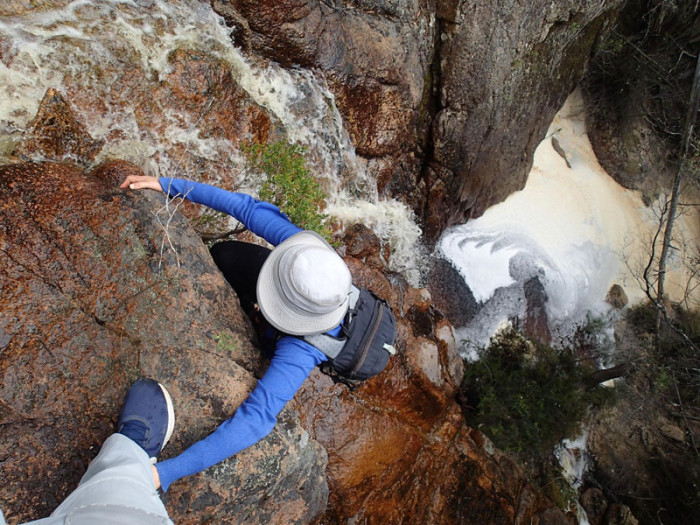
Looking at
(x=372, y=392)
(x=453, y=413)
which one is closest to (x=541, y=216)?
(x=453, y=413)

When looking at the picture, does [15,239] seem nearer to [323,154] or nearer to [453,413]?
[323,154]

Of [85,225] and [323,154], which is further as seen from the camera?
[323,154]

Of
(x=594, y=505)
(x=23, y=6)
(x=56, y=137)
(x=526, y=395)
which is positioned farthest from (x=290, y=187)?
(x=594, y=505)

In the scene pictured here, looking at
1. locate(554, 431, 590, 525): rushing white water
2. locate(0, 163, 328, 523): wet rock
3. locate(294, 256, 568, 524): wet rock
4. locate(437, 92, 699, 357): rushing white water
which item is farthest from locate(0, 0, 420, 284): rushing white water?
locate(554, 431, 590, 525): rushing white water

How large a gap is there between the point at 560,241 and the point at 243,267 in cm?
790

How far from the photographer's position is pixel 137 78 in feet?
14.7

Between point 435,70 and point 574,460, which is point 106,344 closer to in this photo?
point 435,70

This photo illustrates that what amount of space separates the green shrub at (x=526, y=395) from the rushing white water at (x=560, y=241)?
574 mm

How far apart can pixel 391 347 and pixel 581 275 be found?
7.95 meters

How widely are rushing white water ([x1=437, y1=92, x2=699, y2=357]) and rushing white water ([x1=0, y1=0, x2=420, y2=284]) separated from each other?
3.85 meters

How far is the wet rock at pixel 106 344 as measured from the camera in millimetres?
2441

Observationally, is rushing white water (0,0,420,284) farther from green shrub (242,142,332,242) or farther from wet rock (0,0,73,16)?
green shrub (242,142,332,242)

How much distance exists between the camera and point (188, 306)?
3094 millimetres

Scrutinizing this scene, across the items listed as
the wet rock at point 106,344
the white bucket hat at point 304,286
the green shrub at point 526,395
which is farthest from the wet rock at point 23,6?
the green shrub at point 526,395
